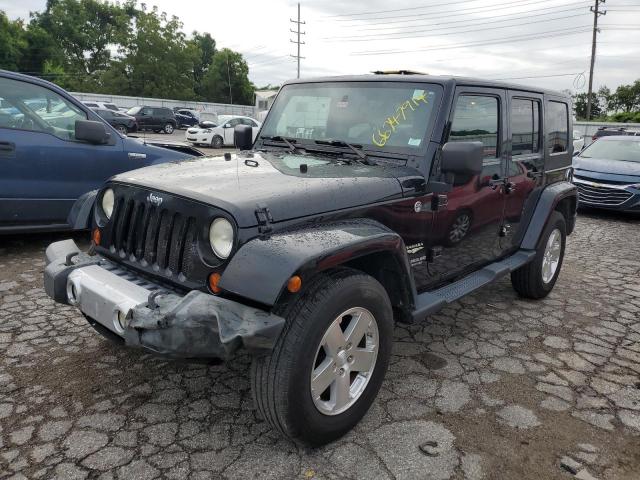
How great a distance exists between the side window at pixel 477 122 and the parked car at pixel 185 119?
3440 cm

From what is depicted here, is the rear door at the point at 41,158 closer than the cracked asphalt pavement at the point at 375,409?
No

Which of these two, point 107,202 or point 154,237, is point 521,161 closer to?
point 154,237

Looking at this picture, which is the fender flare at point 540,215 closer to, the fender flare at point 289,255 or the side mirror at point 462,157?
the side mirror at point 462,157

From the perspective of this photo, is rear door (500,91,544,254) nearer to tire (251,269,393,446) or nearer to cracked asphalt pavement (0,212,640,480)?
cracked asphalt pavement (0,212,640,480)

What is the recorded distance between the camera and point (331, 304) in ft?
7.80

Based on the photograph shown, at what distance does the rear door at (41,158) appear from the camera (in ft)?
16.5

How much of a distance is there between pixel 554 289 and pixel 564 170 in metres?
1.21

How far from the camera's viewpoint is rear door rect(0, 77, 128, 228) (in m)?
5.04

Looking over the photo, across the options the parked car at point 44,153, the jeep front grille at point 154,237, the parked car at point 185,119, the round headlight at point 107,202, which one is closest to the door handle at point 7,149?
the parked car at point 44,153

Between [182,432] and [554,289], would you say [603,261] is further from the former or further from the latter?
[182,432]

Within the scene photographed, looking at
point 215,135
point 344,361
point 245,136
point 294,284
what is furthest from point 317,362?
point 215,135

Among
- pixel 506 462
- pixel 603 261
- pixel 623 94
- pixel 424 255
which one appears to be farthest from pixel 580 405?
pixel 623 94

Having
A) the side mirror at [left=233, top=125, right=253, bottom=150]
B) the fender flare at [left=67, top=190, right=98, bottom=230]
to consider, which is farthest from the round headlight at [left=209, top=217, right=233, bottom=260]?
the side mirror at [left=233, top=125, right=253, bottom=150]

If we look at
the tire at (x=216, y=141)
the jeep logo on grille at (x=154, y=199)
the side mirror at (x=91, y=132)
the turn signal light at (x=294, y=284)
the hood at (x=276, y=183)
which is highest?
the tire at (x=216, y=141)
